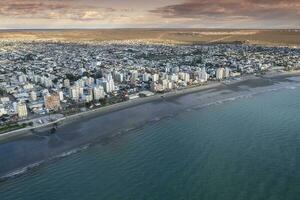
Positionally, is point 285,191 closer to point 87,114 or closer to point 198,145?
point 198,145

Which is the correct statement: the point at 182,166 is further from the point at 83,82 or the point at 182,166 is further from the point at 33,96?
the point at 83,82

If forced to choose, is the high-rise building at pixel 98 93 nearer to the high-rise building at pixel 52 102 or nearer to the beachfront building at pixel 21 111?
the high-rise building at pixel 52 102

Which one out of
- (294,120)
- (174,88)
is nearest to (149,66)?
(174,88)

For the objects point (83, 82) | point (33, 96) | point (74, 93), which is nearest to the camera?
point (33, 96)

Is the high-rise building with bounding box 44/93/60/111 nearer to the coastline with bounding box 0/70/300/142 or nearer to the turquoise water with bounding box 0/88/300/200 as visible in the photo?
the coastline with bounding box 0/70/300/142

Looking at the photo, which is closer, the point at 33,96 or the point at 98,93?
the point at 33,96

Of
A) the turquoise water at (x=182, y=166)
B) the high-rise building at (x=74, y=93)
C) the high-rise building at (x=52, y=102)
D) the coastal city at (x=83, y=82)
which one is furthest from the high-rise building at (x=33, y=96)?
the turquoise water at (x=182, y=166)

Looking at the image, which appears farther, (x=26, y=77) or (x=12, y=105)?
(x=26, y=77)

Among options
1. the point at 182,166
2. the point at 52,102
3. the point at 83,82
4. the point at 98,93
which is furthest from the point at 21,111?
the point at 182,166
